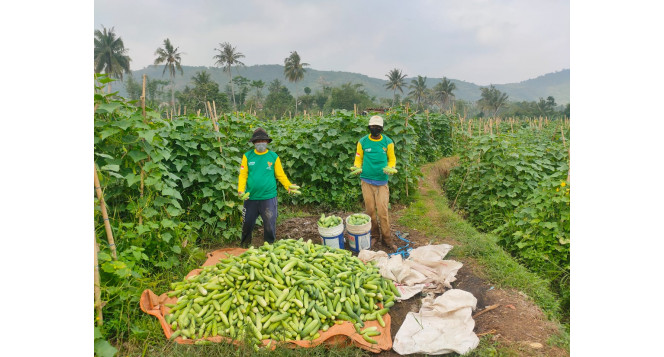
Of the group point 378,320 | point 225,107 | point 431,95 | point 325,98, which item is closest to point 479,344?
point 378,320

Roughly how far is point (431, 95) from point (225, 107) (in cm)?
4741

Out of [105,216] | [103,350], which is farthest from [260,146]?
[103,350]

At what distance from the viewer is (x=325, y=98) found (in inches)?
2827

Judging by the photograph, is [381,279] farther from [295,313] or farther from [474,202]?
[474,202]

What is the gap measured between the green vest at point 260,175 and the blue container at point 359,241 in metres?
1.61

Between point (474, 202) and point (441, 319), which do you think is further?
point (474, 202)

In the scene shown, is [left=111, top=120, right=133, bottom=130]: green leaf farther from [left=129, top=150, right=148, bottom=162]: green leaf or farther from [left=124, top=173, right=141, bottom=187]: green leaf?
[left=124, top=173, right=141, bottom=187]: green leaf

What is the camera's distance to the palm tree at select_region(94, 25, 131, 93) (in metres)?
44.8

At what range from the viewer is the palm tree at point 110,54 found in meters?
44.8

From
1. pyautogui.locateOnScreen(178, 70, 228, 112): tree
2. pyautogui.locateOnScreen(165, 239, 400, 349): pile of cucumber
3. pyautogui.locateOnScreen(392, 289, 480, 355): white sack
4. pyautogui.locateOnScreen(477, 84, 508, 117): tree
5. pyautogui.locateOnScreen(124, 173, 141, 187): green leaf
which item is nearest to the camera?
pyautogui.locateOnScreen(392, 289, 480, 355): white sack

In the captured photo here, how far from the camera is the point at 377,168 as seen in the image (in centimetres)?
589

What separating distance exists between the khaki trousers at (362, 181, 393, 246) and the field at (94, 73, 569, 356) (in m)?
0.74

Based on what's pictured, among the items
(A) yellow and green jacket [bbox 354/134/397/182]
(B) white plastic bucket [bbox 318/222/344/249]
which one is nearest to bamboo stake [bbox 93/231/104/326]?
(B) white plastic bucket [bbox 318/222/344/249]

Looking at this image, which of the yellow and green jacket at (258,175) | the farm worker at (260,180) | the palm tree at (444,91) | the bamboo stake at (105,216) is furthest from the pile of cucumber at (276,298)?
the palm tree at (444,91)
